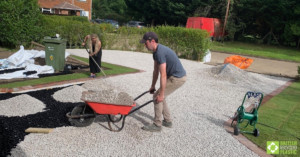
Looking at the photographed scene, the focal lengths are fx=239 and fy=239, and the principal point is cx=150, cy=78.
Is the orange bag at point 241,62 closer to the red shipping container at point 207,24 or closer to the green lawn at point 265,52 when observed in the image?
the green lawn at point 265,52

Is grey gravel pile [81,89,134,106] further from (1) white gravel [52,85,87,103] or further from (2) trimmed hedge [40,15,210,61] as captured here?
(2) trimmed hedge [40,15,210,61]

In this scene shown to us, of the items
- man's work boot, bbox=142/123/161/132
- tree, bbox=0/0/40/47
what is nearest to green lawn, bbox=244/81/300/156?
man's work boot, bbox=142/123/161/132

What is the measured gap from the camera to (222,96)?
7137mm

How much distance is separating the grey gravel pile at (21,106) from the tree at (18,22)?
832 cm

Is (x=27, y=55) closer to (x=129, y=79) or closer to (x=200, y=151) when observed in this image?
(x=129, y=79)

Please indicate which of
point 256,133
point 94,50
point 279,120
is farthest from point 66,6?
point 256,133

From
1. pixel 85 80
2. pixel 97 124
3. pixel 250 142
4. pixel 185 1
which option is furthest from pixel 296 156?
pixel 185 1

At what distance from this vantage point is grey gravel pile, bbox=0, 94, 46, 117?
15.1 feet

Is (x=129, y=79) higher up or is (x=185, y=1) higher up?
(x=185, y=1)

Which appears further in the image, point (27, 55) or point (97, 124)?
point (27, 55)

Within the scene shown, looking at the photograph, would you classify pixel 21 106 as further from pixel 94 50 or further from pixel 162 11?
Result: pixel 162 11

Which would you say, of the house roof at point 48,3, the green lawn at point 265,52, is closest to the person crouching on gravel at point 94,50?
the green lawn at point 265,52

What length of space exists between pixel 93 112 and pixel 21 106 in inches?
70.4

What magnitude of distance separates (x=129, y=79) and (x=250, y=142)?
15.9 feet
